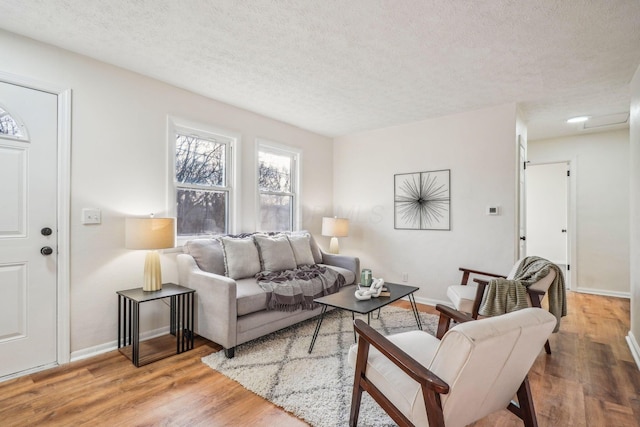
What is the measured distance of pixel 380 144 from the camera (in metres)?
4.71

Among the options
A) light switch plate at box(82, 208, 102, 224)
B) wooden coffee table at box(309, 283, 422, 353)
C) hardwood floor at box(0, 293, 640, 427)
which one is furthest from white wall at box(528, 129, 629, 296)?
light switch plate at box(82, 208, 102, 224)

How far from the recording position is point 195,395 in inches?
81.0

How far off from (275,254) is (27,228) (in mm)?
2049

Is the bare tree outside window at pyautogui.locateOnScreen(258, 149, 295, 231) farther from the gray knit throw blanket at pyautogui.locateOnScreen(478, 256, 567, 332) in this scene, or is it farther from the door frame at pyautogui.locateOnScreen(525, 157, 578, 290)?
the door frame at pyautogui.locateOnScreen(525, 157, 578, 290)

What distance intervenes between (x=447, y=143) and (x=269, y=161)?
2.32 metres

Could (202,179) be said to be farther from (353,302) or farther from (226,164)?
(353,302)

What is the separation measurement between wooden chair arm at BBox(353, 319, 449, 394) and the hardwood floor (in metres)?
0.71

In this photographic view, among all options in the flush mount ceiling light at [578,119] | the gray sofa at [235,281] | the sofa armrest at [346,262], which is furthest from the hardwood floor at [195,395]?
the flush mount ceiling light at [578,119]

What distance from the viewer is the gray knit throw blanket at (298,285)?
2.89 meters

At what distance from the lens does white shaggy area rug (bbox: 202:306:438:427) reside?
1.87 m

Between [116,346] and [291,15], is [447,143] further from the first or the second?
[116,346]

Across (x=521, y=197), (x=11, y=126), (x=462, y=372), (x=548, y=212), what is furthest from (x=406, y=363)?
(x=548, y=212)

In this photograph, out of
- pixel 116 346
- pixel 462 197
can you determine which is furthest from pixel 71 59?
pixel 462 197

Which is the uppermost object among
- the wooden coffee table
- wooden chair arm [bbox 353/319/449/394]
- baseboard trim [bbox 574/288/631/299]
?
wooden chair arm [bbox 353/319/449/394]
